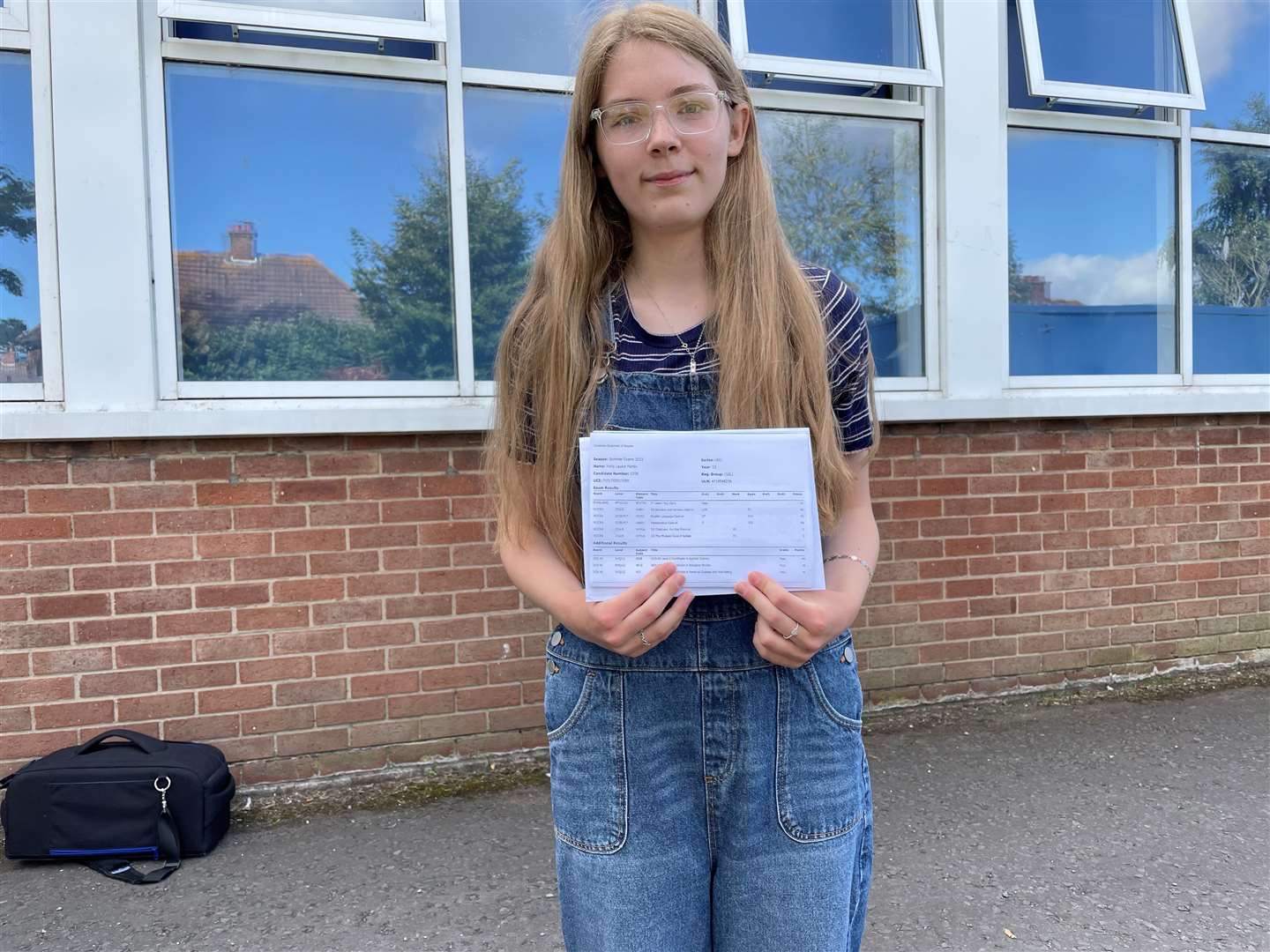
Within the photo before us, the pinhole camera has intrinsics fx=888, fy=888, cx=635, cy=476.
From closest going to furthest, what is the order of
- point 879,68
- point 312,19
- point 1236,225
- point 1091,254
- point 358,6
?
point 312,19 < point 358,6 < point 879,68 < point 1091,254 < point 1236,225

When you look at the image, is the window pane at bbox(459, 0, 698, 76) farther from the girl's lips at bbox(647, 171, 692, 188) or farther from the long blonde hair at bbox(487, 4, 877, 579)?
the girl's lips at bbox(647, 171, 692, 188)

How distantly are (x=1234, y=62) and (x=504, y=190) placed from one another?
13.3ft

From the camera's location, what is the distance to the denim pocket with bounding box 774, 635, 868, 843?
48.2 inches

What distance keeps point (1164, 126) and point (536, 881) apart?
4.70m

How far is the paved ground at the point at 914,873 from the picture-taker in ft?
8.38

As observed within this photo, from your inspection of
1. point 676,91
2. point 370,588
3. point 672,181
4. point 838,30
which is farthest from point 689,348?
point 838,30

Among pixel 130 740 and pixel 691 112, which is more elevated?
pixel 691 112

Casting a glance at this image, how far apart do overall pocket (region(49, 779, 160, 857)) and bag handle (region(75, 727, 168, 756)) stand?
0.50ft

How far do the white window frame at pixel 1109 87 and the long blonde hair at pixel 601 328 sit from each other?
361 centimetres

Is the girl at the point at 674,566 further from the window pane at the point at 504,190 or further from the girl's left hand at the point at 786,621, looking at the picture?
the window pane at the point at 504,190

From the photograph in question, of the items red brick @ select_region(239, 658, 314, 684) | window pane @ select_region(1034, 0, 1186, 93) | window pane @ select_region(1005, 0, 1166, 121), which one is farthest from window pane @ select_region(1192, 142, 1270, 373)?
red brick @ select_region(239, 658, 314, 684)

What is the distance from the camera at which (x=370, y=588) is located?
3.52 metres

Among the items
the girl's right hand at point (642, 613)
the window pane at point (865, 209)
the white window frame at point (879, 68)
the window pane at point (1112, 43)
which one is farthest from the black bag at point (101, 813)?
the window pane at point (1112, 43)

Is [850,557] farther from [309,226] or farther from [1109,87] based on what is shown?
[1109,87]
